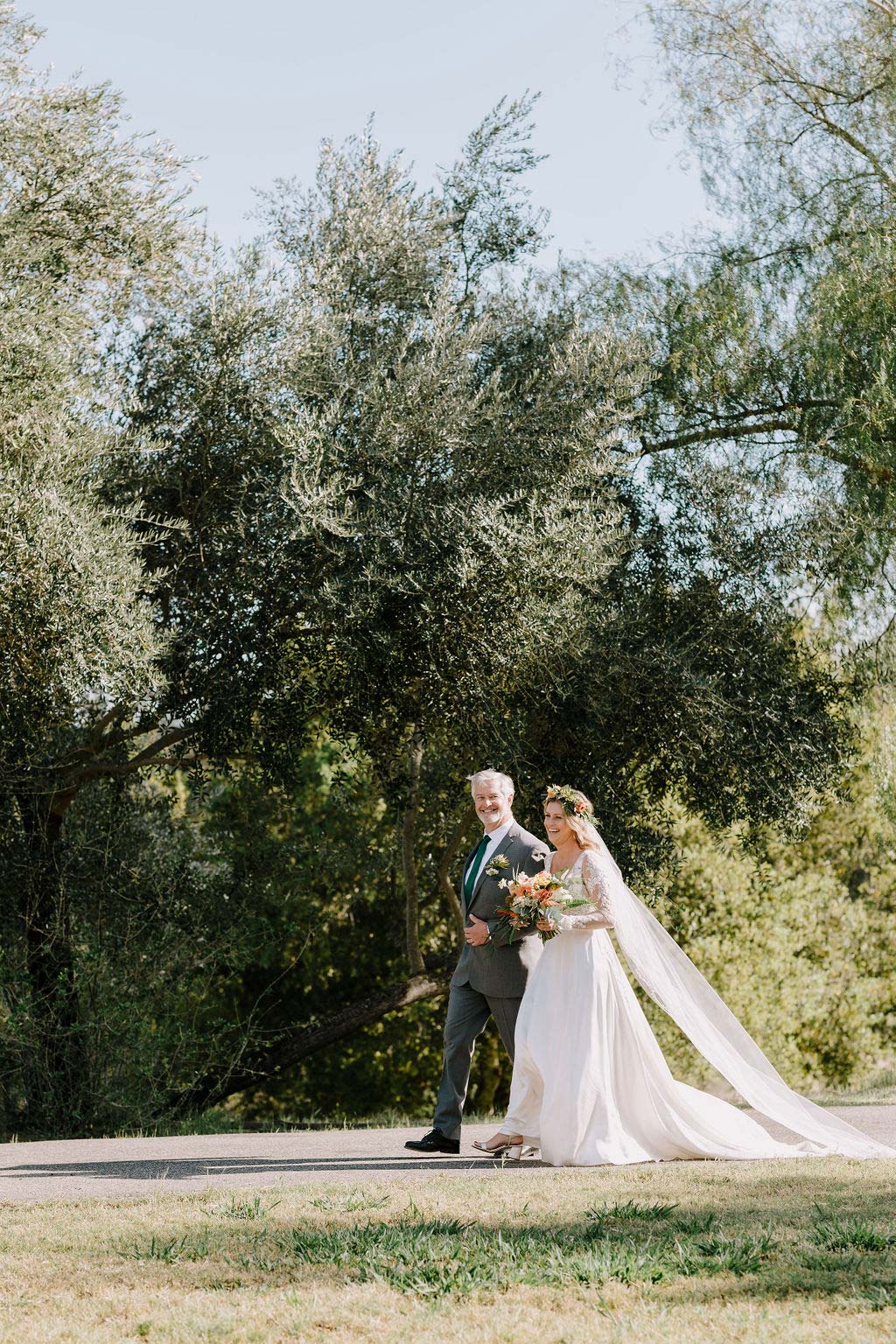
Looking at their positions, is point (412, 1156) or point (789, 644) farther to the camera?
point (789, 644)

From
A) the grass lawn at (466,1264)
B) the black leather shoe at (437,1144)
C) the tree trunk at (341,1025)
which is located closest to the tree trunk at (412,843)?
the tree trunk at (341,1025)

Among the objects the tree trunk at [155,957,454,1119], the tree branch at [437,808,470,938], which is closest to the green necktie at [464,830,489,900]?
the tree branch at [437,808,470,938]

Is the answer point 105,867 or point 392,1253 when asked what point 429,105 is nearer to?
point 105,867

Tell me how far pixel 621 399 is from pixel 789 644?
8.59 ft

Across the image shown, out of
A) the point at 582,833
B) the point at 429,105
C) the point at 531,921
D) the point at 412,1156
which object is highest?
the point at 429,105

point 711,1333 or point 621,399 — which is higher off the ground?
point 621,399

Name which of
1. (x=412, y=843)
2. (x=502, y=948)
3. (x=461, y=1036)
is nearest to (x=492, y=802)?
(x=502, y=948)

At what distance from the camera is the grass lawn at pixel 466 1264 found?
4219 mm

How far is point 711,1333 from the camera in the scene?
4.09 m

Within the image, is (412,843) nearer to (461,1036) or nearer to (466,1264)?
(461,1036)

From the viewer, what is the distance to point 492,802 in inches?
319

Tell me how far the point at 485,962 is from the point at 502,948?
143 mm

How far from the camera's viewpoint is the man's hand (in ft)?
25.9

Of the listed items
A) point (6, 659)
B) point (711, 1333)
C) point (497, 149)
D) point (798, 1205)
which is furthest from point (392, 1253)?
point (497, 149)
